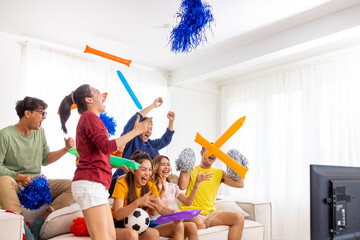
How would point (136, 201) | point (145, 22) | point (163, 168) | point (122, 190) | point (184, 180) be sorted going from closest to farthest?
point (136, 201) → point (122, 190) → point (163, 168) → point (184, 180) → point (145, 22)

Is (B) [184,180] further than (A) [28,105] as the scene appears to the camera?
Yes

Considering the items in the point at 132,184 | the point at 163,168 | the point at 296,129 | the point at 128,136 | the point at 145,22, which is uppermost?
the point at 145,22

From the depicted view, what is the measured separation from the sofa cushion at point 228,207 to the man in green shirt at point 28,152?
1.35 m

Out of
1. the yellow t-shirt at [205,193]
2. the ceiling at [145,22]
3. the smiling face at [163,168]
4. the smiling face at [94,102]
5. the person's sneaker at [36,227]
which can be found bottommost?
the person's sneaker at [36,227]

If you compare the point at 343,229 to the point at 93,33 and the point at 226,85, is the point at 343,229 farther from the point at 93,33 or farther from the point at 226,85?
the point at 226,85

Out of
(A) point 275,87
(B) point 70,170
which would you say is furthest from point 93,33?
(A) point 275,87

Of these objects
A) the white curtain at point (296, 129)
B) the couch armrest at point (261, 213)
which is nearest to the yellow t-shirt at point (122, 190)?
the couch armrest at point (261, 213)

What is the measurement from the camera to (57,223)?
2250 mm

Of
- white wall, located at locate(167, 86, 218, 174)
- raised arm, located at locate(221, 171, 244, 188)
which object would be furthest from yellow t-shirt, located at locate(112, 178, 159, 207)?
white wall, located at locate(167, 86, 218, 174)

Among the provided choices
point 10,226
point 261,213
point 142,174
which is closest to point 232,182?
point 261,213

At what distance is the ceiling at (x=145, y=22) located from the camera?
316 centimetres

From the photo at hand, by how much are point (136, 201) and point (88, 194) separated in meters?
0.53

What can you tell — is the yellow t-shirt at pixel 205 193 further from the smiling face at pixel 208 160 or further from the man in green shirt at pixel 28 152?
the man in green shirt at pixel 28 152

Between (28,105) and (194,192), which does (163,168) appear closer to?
(194,192)
